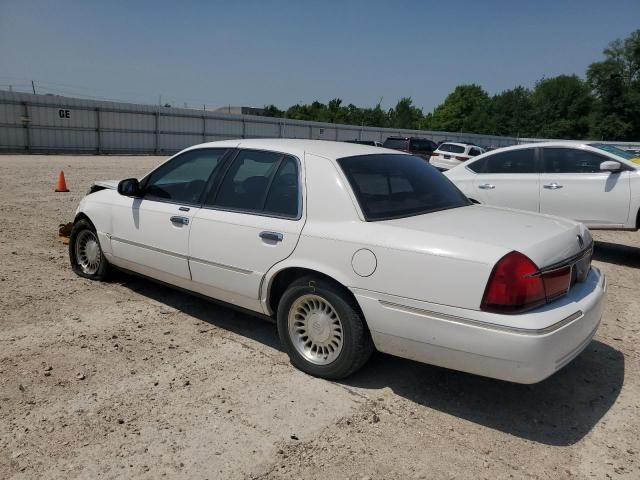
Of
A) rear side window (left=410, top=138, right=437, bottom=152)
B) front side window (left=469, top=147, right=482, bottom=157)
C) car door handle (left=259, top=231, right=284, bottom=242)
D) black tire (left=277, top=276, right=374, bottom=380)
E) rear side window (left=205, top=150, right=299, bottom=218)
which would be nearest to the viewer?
black tire (left=277, top=276, right=374, bottom=380)

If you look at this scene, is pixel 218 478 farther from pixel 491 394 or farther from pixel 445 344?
pixel 491 394

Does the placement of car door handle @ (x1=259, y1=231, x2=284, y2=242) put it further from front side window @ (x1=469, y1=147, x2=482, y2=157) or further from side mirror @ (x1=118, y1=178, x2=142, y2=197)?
front side window @ (x1=469, y1=147, x2=482, y2=157)

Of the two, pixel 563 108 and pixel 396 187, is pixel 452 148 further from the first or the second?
pixel 563 108

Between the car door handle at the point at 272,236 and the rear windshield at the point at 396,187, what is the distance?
23.6 inches

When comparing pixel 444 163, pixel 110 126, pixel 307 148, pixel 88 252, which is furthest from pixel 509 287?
pixel 110 126

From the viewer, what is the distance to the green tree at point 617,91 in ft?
248

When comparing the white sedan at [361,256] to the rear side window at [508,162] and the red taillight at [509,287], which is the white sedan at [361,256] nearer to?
the red taillight at [509,287]

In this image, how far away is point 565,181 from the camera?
7688mm

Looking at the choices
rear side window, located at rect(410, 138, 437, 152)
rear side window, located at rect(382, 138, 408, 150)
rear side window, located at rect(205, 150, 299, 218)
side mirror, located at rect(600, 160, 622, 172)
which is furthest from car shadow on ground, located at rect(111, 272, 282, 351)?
rear side window, located at rect(410, 138, 437, 152)

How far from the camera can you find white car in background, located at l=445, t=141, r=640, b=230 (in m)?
7.32

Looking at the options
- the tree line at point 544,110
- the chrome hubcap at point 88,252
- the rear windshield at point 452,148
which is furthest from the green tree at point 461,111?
the chrome hubcap at point 88,252

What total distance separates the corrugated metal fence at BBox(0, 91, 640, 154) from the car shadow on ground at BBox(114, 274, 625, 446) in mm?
27603

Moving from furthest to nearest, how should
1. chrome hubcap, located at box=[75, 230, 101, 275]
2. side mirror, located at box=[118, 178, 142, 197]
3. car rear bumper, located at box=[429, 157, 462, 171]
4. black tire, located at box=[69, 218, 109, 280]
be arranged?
1. car rear bumper, located at box=[429, 157, 462, 171]
2. chrome hubcap, located at box=[75, 230, 101, 275]
3. black tire, located at box=[69, 218, 109, 280]
4. side mirror, located at box=[118, 178, 142, 197]

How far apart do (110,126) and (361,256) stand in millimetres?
31264
